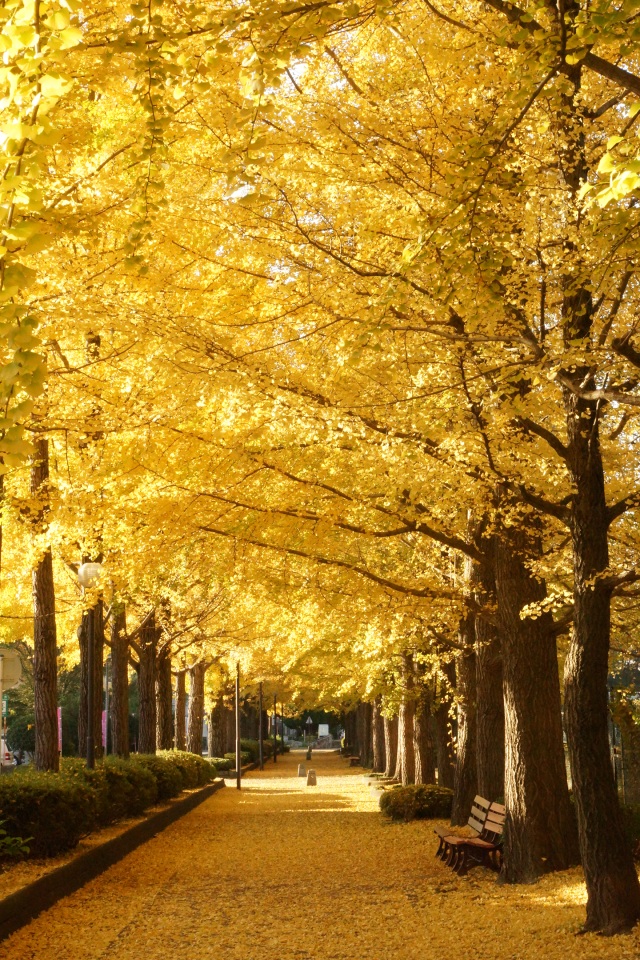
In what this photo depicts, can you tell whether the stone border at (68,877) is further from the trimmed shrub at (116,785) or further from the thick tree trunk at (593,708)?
the thick tree trunk at (593,708)

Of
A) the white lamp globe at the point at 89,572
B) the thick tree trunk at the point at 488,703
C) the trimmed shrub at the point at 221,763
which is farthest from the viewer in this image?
the trimmed shrub at the point at 221,763

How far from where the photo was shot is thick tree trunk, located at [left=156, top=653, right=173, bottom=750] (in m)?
27.8

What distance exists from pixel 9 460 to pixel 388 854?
1288cm

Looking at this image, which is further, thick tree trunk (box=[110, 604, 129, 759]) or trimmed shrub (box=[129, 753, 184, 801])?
trimmed shrub (box=[129, 753, 184, 801])

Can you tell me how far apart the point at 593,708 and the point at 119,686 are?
13.9 meters

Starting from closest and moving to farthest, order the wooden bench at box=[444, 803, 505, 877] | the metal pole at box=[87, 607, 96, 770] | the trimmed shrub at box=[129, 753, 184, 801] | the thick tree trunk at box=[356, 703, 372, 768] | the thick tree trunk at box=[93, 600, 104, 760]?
the wooden bench at box=[444, 803, 505, 877], the metal pole at box=[87, 607, 96, 770], the thick tree trunk at box=[93, 600, 104, 760], the trimmed shrub at box=[129, 753, 184, 801], the thick tree trunk at box=[356, 703, 372, 768]

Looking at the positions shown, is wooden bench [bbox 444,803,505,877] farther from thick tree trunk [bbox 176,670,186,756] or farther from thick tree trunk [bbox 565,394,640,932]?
thick tree trunk [bbox 176,670,186,756]

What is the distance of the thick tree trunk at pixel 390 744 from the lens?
3481 cm

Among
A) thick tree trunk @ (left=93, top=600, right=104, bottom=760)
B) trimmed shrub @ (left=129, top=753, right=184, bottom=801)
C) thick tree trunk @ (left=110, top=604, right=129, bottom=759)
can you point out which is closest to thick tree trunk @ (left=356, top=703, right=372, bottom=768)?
trimmed shrub @ (left=129, top=753, right=184, bottom=801)

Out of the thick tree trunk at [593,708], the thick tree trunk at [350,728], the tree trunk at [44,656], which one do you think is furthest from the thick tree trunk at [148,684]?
the thick tree trunk at [350,728]

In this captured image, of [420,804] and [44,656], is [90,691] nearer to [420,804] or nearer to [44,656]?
[44,656]

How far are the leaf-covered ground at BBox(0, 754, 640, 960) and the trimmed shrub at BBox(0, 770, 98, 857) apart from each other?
25.5 inches

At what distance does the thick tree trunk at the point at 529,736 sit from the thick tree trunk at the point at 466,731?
4.61 meters

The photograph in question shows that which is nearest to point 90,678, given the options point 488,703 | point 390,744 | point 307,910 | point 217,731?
point 488,703
